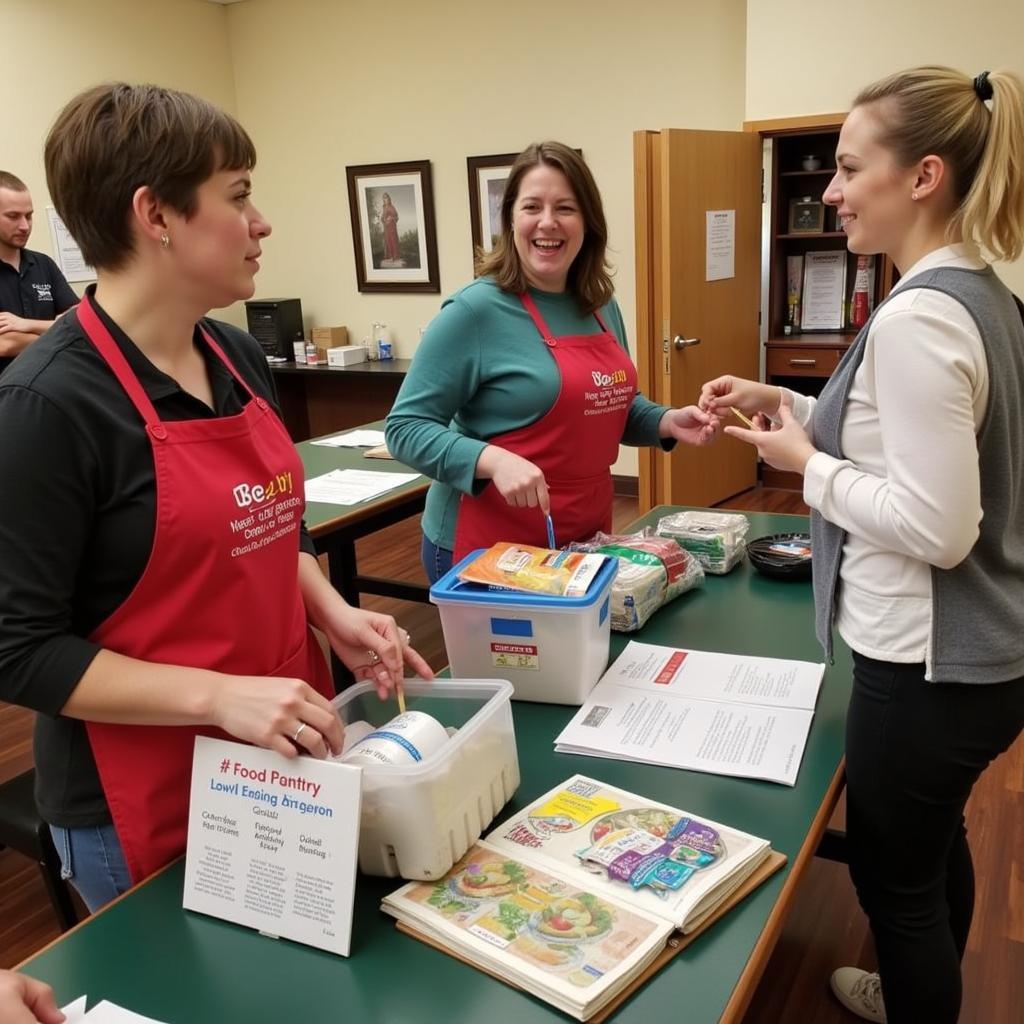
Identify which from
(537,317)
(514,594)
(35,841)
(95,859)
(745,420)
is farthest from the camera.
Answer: (537,317)

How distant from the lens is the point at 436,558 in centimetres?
198

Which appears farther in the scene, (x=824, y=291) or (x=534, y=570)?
(x=824, y=291)

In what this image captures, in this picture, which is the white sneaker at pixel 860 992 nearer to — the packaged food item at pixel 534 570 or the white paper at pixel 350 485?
the packaged food item at pixel 534 570

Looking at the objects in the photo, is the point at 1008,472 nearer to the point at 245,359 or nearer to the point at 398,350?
the point at 245,359

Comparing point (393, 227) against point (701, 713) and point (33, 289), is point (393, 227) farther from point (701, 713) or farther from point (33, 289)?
point (701, 713)

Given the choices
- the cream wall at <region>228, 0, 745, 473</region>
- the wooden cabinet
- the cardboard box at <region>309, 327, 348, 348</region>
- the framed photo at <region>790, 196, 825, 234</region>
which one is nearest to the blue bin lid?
the wooden cabinet

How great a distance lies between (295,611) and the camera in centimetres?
119

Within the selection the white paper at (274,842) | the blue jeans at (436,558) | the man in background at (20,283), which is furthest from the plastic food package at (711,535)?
the man in background at (20,283)

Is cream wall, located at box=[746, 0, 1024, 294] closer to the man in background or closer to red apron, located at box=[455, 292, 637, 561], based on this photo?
red apron, located at box=[455, 292, 637, 561]

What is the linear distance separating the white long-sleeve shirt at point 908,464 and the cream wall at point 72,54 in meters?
4.72

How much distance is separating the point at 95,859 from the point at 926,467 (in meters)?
1.05

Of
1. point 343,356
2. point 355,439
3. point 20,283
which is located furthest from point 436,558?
point 343,356

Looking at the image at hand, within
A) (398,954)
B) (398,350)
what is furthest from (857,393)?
(398,350)

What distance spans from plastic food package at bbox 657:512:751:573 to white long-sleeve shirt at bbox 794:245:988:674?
0.69 meters
